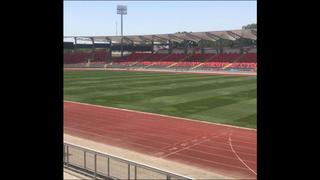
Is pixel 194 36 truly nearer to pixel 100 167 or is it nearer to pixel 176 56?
pixel 176 56

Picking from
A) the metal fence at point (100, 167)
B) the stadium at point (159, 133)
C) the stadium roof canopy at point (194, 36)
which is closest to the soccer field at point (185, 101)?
the stadium at point (159, 133)

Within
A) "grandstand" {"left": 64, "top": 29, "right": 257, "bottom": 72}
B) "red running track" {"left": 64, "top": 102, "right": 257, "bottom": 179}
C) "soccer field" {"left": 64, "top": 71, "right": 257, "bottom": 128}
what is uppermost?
"grandstand" {"left": 64, "top": 29, "right": 257, "bottom": 72}

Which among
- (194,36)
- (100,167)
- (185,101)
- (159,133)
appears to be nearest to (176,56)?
(194,36)

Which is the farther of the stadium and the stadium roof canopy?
the stadium roof canopy

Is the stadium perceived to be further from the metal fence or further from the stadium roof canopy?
the stadium roof canopy

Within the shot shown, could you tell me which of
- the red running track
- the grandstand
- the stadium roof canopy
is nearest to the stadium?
the red running track

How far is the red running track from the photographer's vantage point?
16.0m

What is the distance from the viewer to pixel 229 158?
16.4 m

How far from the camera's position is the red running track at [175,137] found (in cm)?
1605
